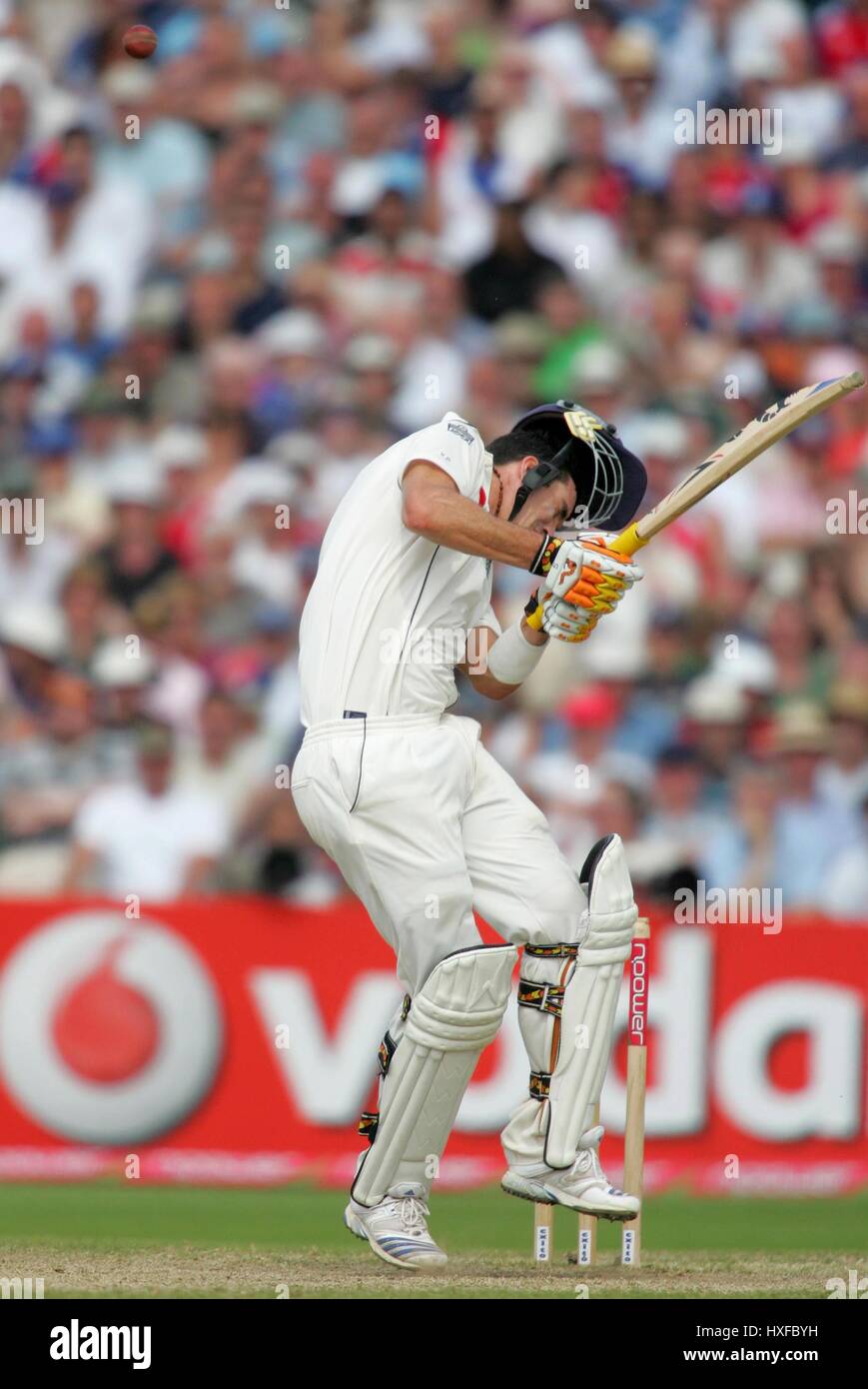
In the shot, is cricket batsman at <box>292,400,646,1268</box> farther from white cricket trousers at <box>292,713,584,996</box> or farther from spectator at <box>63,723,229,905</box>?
spectator at <box>63,723,229,905</box>

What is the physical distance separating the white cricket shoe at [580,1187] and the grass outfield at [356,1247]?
0.60ft

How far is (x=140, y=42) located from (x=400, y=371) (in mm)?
1993

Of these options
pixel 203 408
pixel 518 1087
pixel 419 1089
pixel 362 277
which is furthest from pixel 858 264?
pixel 419 1089

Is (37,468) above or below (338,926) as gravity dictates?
above

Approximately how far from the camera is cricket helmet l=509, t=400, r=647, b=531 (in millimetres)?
5574

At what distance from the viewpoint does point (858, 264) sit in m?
10.0

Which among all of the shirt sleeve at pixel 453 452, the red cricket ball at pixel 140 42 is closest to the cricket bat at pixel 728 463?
the shirt sleeve at pixel 453 452

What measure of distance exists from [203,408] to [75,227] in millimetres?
1222

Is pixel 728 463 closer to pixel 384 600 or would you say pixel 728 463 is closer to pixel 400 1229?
pixel 384 600

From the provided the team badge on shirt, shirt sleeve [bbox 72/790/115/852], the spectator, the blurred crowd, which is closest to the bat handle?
the team badge on shirt

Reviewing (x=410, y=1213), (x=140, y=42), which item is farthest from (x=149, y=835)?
(x=140, y=42)

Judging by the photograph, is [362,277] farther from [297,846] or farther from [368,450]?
[297,846]

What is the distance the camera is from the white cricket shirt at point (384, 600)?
17.5 ft

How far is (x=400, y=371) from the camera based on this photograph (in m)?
9.48
